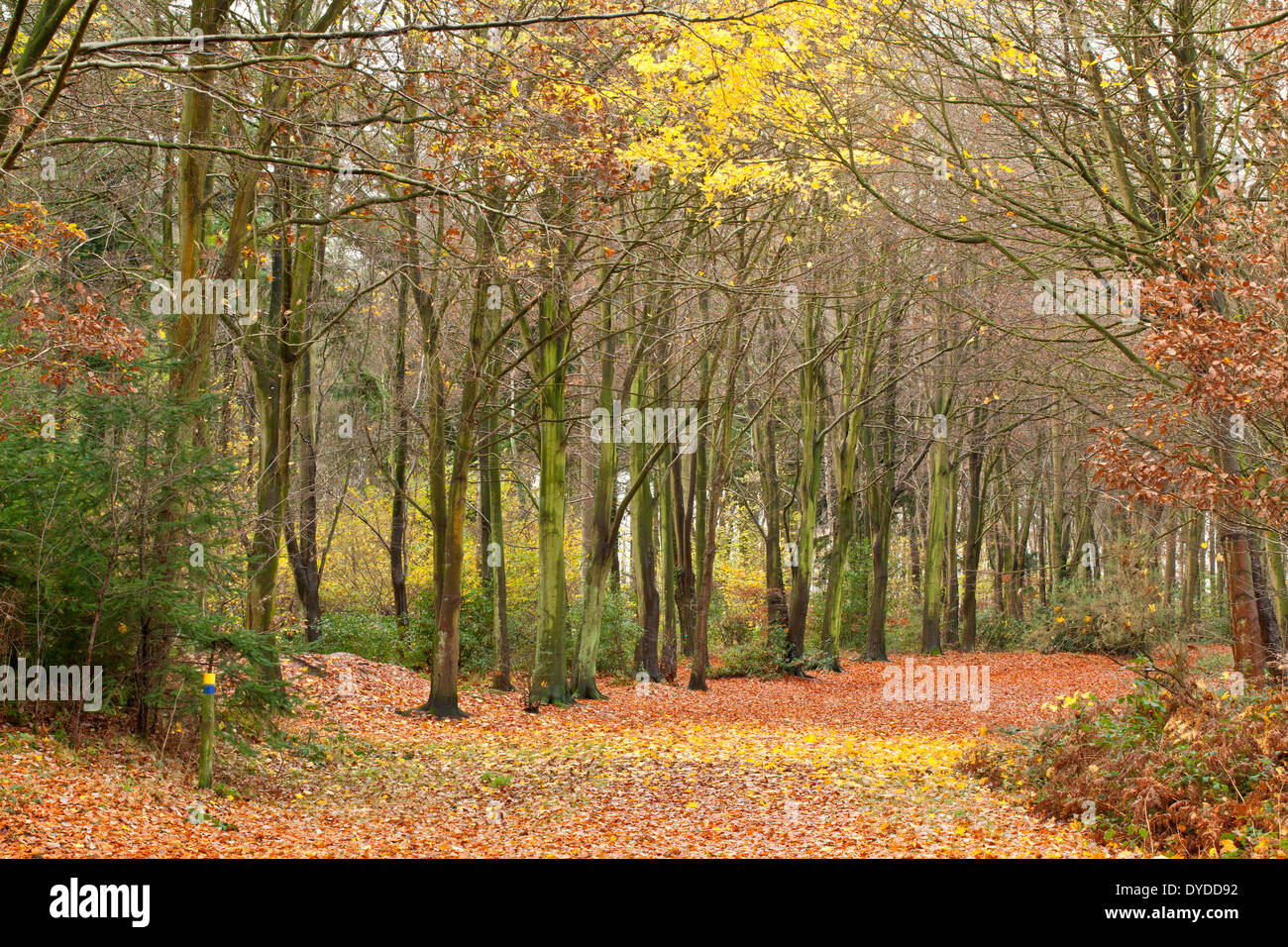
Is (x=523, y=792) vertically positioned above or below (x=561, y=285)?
below

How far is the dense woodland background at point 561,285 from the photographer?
859 centimetres

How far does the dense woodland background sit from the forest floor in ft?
3.42

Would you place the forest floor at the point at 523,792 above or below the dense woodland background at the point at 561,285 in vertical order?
below

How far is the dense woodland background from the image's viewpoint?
859 centimetres

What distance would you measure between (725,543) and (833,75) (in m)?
24.1

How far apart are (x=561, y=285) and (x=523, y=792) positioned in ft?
21.3

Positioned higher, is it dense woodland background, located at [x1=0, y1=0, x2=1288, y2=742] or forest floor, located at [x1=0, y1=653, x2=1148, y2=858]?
dense woodland background, located at [x1=0, y1=0, x2=1288, y2=742]

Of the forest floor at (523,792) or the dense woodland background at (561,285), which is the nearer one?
the forest floor at (523,792)

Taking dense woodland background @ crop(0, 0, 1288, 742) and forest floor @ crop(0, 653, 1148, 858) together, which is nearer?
forest floor @ crop(0, 653, 1148, 858)

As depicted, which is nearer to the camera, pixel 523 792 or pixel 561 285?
pixel 523 792

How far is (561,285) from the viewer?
13.3 m

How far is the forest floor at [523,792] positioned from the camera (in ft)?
24.5

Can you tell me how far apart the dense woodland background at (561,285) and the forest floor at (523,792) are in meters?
1.04
